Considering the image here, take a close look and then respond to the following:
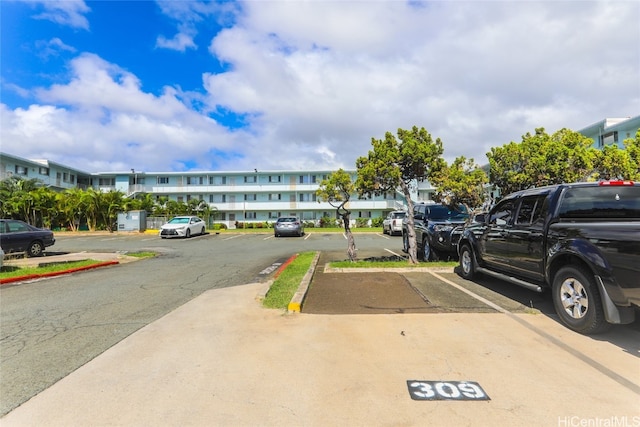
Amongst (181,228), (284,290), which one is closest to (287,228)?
(181,228)

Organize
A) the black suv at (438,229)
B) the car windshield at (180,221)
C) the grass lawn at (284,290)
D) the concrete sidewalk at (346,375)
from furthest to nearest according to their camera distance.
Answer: the car windshield at (180,221)
the black suv at (438,229)
the grass lawn at (284,290)
the concrete sidewalk at (346,375)

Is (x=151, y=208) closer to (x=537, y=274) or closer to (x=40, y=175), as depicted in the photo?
(x=40, y=175)

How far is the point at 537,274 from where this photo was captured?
5.61 metres

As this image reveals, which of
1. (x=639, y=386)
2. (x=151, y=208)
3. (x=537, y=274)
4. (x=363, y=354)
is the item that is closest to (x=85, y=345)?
(x=363, y=354)

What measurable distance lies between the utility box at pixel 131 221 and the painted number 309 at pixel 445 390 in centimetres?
3596

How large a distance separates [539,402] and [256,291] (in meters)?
5.76

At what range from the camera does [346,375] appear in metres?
3.59

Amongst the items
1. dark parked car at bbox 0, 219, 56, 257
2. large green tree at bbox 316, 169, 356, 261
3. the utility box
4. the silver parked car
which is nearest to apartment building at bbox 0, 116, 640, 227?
the utility box

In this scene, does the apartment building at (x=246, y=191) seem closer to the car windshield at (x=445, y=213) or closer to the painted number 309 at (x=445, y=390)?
the car windshield at (x=445, y=213)

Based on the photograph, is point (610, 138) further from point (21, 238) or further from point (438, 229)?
point (21, 238)

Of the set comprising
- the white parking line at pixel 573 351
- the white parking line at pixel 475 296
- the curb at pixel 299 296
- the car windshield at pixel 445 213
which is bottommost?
the white parking line at pixel 573 351

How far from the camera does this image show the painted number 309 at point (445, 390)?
123 inches

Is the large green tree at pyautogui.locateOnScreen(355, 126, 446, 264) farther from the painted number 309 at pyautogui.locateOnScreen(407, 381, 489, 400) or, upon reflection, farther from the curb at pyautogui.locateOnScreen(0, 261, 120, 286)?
the curb at pyautogui.locateOnScreen(0, 261, 120, 286)

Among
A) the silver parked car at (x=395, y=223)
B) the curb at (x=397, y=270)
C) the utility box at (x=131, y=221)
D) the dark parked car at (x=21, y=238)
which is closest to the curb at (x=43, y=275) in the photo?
the dark parked car at (x=21, y=238)
